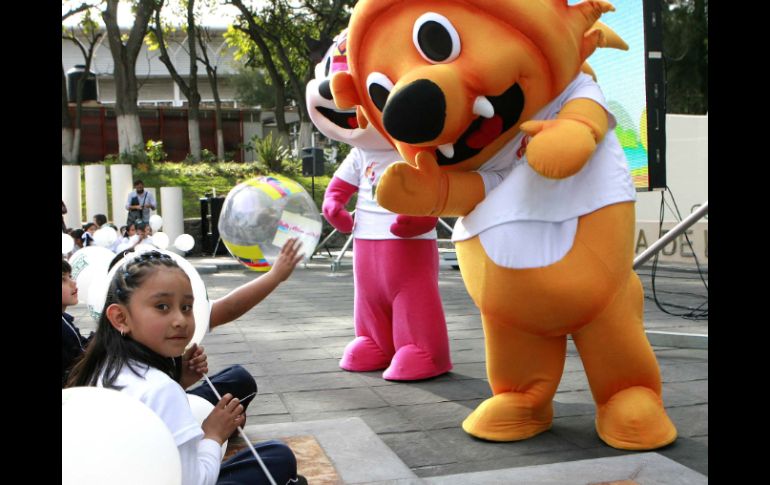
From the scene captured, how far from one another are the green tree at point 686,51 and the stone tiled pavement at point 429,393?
13.5 m

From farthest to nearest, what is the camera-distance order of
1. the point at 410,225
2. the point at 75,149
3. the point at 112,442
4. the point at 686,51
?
1. the point at 75,149
2. the point at 686,51
3. the point at 410,225
4. the point at 112,442

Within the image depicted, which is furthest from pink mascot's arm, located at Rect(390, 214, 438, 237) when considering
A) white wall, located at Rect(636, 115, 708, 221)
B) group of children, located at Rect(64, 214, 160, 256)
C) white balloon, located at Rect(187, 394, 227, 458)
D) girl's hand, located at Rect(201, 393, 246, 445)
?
white wall, located at Rect(636, 115, 708, 221)

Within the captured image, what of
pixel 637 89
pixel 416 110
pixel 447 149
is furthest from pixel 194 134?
pixel 416 110

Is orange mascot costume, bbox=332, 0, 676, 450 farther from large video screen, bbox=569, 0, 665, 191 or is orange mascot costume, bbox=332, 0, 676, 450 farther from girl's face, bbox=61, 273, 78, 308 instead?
large video screen, bbox=569, 0, 665, 191

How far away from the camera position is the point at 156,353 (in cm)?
243

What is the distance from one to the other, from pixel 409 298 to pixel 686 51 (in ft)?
53.5

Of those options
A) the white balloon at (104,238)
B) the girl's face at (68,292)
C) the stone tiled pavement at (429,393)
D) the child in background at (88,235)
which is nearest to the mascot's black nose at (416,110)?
the stone tiled pavement at (429,393)

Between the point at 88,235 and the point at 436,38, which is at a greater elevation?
the point at 436,38

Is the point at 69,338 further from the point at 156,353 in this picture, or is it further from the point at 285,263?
the point at 156,353

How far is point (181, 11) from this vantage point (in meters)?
26.7
